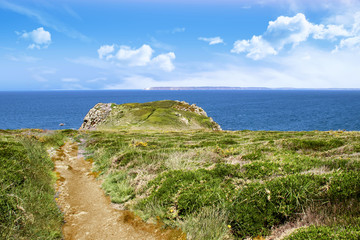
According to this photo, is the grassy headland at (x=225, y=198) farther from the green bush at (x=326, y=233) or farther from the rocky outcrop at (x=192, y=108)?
the rocky outcrop at (x=192, y=108)

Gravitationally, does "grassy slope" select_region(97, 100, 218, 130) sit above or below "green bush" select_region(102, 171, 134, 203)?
below

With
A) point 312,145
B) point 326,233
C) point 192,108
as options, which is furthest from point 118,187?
point 192,108

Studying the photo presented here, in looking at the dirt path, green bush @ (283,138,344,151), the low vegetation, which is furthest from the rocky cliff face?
the low vegetation

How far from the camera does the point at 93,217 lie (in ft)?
29.1

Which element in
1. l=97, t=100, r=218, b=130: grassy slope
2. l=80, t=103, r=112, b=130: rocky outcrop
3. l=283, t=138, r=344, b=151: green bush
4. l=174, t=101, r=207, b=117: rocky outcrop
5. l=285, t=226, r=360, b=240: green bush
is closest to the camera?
l=285, t=226, r=360, b=240: green bush

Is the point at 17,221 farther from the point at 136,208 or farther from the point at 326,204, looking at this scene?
the point at 326,204

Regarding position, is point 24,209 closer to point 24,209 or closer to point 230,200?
point 24,209

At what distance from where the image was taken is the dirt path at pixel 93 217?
295 inches

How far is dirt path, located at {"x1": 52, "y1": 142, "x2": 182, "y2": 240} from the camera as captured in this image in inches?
295

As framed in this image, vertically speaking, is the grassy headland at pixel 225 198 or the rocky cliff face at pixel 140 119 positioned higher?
the grassy headland at pixel 225 198

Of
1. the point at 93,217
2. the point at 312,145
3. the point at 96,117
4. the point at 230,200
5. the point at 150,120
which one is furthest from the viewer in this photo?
the point at 96,117

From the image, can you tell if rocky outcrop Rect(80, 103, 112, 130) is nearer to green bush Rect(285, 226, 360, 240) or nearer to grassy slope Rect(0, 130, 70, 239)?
grassy slope Rect(0, 130, 70, 239)

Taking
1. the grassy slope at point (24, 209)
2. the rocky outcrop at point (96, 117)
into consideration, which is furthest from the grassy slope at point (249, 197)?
the rocky outcrop at point (96, 117)

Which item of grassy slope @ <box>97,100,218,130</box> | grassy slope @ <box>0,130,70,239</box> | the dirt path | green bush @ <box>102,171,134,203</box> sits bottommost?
grassy slope @ <box>97,100,218,130</box>
